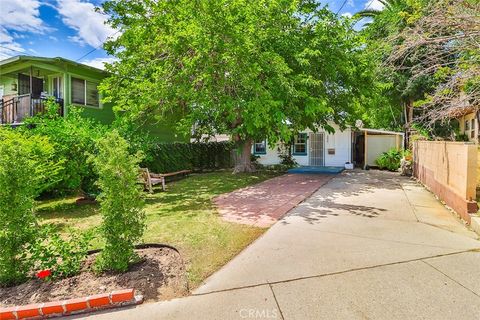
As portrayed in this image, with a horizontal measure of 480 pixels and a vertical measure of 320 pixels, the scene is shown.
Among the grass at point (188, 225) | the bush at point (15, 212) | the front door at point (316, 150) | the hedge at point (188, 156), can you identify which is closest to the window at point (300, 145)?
the front door at point (316, 150)

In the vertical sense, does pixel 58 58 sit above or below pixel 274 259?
above

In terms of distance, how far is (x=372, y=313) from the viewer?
9.64 feet

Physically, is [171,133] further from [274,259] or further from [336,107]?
[274,259]

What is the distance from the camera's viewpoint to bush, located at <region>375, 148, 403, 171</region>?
1728 cm

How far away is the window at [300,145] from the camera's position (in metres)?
20.1

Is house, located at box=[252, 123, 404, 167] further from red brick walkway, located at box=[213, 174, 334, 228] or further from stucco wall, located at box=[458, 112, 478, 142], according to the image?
red brick walkway, located at box=[213, 174, 334, 228]

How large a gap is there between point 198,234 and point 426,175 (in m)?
9.58

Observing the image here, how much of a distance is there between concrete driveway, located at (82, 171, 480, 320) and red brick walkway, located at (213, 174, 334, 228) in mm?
689

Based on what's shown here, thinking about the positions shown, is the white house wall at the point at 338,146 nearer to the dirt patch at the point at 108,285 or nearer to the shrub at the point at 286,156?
the shrub at the point at 286,156

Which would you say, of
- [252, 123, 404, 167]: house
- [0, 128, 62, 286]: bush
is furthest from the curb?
[252, 123, 404, 167]: house

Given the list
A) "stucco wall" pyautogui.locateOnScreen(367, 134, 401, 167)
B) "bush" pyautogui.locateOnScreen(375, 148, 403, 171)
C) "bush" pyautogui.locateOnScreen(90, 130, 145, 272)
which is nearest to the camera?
"bush" pyautogui.locateOnScreen(90, 130, 145, 272)

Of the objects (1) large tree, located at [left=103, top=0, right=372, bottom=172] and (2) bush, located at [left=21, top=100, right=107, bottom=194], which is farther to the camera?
(1) large tree, located at [left=103, top=0, right=372, bottom=172]

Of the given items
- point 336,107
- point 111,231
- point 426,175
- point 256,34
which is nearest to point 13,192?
point 111,231

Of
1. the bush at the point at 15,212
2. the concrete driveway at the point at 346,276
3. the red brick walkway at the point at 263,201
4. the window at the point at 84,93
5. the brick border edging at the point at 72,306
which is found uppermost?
the window at the point at 84,93
